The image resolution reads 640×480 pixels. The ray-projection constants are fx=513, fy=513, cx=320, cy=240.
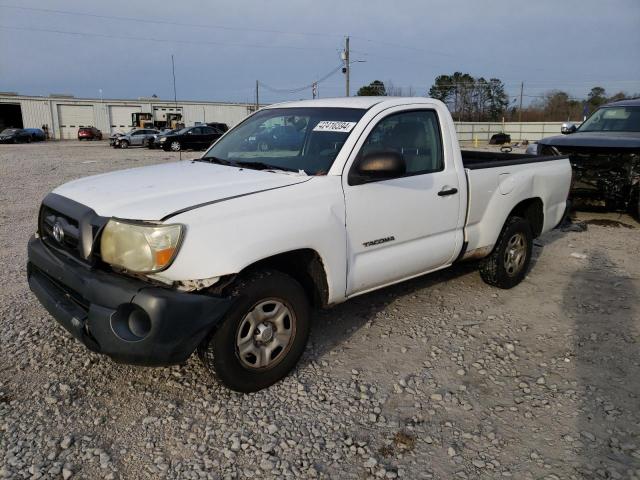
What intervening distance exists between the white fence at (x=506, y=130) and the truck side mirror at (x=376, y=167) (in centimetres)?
4341

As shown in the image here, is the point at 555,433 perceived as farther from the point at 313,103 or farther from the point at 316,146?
the point at 313,103

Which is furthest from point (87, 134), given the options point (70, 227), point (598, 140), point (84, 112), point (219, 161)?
point (70, 227)

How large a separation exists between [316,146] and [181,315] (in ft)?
5.53

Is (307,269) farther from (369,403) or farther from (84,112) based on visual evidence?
(84,112)

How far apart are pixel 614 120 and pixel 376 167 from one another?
804cm

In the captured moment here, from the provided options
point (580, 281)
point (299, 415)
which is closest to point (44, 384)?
point (299, 415)

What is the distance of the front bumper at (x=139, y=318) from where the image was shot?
2.65 m

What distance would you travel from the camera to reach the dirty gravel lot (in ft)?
8.66

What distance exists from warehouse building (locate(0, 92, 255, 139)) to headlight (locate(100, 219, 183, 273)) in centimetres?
5880

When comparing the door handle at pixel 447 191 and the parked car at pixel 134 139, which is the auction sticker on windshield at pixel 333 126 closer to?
the door handle at pixel 447 191

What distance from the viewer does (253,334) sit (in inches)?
122

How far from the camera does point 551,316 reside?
4.58m

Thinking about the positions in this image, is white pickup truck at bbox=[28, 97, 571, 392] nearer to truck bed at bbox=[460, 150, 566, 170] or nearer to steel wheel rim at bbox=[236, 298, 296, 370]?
steel wheel rim at bbox=[236, 298, 296, 370]

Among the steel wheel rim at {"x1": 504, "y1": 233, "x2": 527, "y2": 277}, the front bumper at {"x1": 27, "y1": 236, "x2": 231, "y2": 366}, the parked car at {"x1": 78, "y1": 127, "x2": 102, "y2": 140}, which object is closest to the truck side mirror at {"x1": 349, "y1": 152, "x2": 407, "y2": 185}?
the front bumper at {"x1": 27, "y1": 236, "x2": 231, "y2": 366}
